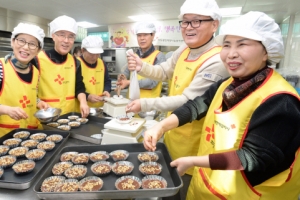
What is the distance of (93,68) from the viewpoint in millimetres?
2979

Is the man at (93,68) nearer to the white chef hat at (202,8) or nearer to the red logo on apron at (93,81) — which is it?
the red logo on apron at (93,81)

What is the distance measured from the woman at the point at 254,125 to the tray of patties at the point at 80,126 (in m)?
0.90

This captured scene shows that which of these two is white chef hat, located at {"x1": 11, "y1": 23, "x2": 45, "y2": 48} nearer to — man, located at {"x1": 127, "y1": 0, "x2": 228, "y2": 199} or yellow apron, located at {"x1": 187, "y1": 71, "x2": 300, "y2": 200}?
man, located at {"x1": 127, "y1": 0, "x2": 228, "y2": 199}

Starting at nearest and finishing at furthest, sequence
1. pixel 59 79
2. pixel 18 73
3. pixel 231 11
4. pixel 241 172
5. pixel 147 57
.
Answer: pixel 241 172 < pixel 18 73 < pixel 59 79 < pixel 147 57 < pixel 231 11

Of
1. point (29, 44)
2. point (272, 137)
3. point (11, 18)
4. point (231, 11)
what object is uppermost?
point (231, 11)

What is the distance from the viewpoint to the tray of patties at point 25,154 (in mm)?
1104

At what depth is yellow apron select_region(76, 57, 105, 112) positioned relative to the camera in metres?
2.90

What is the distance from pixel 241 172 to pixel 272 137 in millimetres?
239

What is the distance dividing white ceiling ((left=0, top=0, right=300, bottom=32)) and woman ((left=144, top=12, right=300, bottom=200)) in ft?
13.1

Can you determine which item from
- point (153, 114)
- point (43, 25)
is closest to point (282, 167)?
point (153, 114)

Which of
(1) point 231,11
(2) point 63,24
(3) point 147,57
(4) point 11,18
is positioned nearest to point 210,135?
(2) point 63,24

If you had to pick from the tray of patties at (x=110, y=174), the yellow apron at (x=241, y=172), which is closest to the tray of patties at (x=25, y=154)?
the tray of patties at (x=110, y=174)

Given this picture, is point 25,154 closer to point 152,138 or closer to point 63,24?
point 152,138

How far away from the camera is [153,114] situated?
7.75ft
